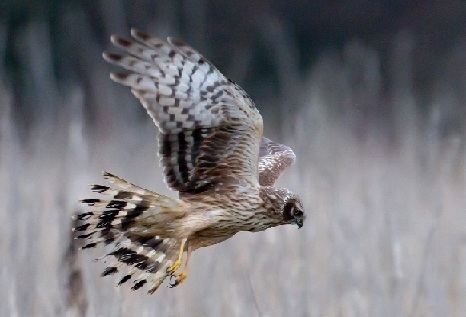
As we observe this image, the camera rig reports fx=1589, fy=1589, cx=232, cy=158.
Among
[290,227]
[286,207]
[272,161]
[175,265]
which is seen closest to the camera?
[175,265]

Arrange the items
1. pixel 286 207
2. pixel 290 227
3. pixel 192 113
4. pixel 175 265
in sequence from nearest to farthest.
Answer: pixel 175 265 → pixel 192 113 → pixel 286 207 → pixel 290 227

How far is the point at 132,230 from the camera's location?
5836mm

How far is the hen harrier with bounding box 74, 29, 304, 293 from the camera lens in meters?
5.73

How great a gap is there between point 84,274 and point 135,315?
12.6 inches

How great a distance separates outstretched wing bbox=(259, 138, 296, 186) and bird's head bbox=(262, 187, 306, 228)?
468mm

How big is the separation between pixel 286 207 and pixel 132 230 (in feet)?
1.97

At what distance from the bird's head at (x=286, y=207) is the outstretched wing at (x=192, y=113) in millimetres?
142

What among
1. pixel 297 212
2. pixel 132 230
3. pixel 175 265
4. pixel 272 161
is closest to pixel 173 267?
pixel 175 265

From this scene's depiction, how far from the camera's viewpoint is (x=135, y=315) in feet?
20.8

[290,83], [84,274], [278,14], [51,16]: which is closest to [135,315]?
[84,274]

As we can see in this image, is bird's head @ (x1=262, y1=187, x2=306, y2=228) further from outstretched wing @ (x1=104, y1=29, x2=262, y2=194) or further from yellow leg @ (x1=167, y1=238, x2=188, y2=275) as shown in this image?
yellow leg @ (x1=167, y1=238, x2=188, y2=275)

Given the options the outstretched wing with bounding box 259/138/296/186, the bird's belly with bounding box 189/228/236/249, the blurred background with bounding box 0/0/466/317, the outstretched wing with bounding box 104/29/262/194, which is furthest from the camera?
the outstretched wing with bounding box 259/138/296/186

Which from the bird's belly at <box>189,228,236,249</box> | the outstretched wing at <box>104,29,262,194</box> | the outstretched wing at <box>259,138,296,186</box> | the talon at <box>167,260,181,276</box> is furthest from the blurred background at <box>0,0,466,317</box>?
the outstretched wing at <box>104,29,262,194</box>

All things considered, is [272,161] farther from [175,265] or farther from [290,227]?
[175,265]
